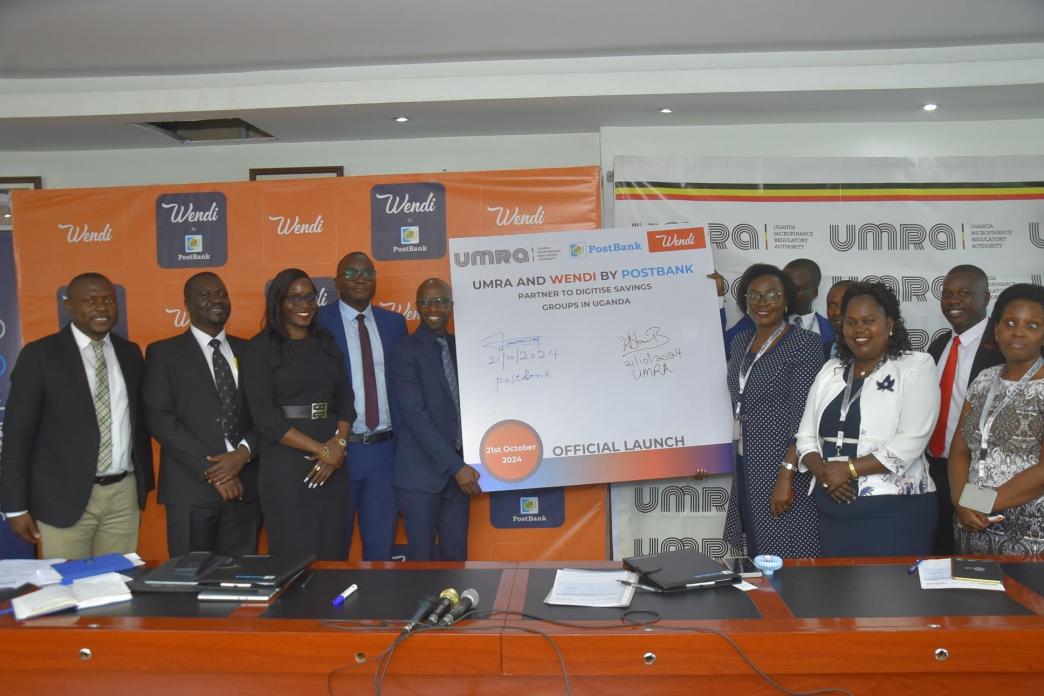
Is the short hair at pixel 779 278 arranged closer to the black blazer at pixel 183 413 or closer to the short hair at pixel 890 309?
the short hair at pixel 890 309

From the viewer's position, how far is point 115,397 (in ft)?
11.5

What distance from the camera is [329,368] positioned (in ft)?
11.9

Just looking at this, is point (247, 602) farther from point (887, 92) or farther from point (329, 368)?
point (887, 92)

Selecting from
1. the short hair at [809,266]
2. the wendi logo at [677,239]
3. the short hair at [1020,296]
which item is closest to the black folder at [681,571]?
the short hair at [1020,296]

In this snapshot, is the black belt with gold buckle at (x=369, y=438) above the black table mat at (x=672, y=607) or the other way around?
above

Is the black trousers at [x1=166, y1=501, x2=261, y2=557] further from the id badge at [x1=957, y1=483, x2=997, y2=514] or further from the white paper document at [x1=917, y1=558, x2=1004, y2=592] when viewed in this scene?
the id badge at [x1=957, y1=483, x2=997, y2=514]

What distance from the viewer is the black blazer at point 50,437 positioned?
331 cm

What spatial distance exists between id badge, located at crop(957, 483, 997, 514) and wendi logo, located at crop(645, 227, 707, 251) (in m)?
1.78

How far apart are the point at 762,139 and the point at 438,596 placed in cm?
378

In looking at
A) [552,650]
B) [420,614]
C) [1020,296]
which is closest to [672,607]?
[552,650]

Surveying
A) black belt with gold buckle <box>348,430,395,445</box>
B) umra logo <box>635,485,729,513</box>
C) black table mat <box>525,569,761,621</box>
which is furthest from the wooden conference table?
umra logo <box>635,485,729,513</box>

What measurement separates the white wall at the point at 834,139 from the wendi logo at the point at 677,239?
→ 0.96m

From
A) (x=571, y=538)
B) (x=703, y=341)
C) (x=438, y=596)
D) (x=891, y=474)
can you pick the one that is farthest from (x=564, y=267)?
(x=438, y=596)
